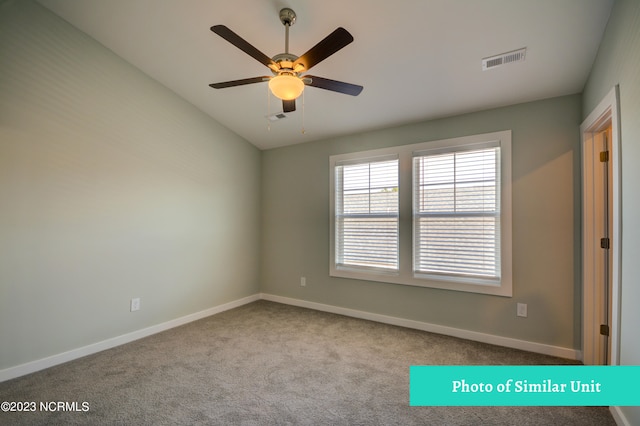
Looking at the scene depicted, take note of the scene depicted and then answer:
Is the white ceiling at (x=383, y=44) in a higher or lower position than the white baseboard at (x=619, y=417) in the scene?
higher

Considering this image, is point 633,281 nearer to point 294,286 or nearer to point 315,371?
point 315,371

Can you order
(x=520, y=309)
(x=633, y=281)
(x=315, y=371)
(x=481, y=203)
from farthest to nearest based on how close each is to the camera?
(x=481, y=203)
(x=520, y=309)
(x=315, y=371)
(x=633, y=281)

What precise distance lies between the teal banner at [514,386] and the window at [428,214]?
86cm

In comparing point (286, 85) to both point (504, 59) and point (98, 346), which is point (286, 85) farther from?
point (98, 346)

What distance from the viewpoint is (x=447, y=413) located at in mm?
2014

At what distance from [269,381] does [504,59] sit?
3.36 meters

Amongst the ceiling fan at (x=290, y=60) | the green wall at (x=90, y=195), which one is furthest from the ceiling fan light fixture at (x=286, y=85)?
the green wall at (x=90, y=195)

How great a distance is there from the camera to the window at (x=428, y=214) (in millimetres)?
3158

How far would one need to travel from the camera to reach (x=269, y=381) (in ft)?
7.89

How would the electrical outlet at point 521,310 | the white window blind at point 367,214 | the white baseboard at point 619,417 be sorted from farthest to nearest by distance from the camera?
the white window blind at point 367,214 < the electrical outlet at point 521,310 < the white baseboard at point 619,417

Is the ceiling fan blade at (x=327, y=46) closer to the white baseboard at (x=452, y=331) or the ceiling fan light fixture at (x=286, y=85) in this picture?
the ceiling fan light fixture at (x=286, y=85)

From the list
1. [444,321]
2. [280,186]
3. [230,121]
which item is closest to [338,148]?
[280,186]

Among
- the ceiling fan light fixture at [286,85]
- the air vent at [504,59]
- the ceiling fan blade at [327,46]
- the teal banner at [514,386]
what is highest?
the air vent at [504,59]

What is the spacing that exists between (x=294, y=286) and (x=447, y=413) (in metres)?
2.92
